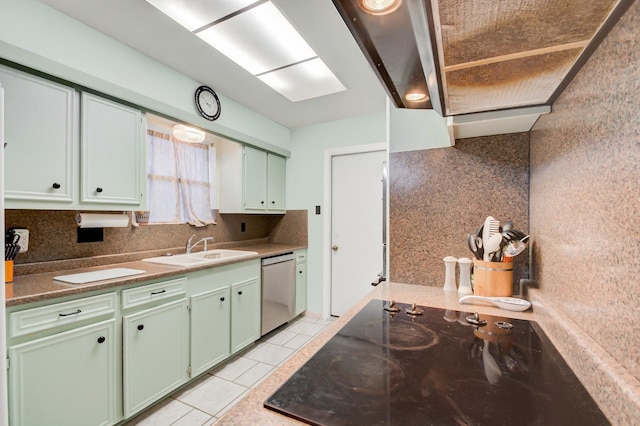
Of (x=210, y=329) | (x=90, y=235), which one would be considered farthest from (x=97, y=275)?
(x=210, y=329)

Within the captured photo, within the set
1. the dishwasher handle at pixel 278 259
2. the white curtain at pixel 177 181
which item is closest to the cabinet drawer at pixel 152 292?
the white curtain at pixel 177 181

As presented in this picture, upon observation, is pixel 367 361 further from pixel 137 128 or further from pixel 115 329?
pixel 137 128

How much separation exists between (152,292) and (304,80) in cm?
200

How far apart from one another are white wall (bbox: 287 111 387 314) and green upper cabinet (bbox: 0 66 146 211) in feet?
6.29

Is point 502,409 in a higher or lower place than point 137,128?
lower

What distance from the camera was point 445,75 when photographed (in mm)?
773

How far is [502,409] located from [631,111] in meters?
0.59

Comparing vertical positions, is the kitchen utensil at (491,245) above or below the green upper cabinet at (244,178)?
below

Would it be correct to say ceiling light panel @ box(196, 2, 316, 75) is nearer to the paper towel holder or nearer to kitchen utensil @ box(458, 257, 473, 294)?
the paper towel holder

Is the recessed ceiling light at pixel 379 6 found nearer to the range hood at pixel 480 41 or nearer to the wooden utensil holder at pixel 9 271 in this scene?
the range hood at pixel 480 41

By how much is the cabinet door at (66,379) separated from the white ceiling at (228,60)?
1.78 metres

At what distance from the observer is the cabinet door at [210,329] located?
82.4 inches

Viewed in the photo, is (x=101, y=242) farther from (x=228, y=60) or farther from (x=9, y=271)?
(x=228, y=60)

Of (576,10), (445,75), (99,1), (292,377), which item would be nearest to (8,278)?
(99,1)
